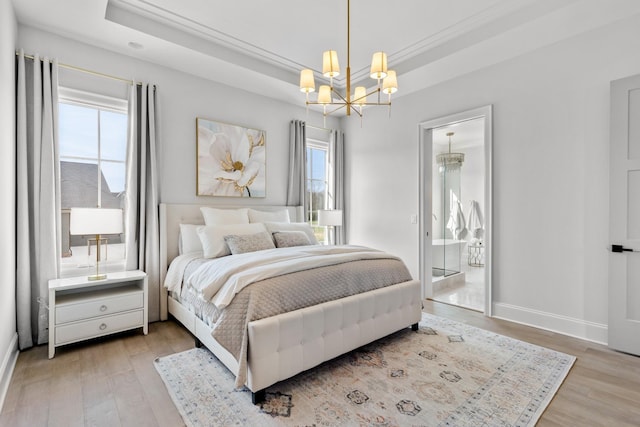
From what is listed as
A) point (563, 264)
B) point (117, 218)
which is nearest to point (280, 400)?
point (117, 218)

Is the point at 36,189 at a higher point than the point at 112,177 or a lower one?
lower

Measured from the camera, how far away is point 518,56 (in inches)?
125

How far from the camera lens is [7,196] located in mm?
2258

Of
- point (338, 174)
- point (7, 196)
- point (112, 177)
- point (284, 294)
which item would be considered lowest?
point (284, 294)

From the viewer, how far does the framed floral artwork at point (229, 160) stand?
3695 millimetres

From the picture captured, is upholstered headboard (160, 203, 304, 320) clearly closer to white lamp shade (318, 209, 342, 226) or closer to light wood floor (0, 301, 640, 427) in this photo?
light wood floor (0, 301, 640, 427)

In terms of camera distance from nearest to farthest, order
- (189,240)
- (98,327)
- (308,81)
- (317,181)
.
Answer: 1. (308,81)
2. (98,327)
3. (189,240)
4. (317,181)

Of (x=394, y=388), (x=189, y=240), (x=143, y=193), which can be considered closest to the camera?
(x=394, y=388)

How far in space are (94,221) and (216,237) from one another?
3.27 ft

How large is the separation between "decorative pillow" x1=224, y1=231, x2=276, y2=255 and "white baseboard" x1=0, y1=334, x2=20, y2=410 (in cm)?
167

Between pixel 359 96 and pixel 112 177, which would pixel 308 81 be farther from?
pixel 112 177

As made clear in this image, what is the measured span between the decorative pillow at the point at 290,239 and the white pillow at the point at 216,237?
33cm

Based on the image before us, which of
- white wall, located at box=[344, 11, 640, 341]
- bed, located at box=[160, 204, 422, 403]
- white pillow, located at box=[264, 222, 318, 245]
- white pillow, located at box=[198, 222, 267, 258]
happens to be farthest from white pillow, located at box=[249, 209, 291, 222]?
white wall, located at box=[344, 11, 640, 341]

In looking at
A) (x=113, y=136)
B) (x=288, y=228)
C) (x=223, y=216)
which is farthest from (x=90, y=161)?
(x=288, y=228)
